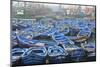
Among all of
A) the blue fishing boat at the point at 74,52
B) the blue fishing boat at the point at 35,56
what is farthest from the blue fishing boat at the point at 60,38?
the blue fishing boat at the point at 35,56

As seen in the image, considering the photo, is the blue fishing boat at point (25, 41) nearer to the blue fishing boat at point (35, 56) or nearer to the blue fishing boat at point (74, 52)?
the blue fishing boat at point (35, 56)

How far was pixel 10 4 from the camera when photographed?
7.03 ft

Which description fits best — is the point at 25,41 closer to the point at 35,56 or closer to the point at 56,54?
the point at 35,56

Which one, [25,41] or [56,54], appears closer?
[25,41]

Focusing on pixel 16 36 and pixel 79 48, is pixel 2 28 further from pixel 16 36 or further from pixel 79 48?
pixel 79 48

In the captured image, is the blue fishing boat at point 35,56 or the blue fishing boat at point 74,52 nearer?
the blue fishing boat at point 35,56

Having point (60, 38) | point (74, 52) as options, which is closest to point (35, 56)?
point (60, 38)

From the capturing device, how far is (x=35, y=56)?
2.24m

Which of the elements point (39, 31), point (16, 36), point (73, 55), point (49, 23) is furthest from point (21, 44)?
point (73, 55)

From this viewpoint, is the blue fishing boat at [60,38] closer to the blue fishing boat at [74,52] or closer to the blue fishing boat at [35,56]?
the blue fishing boat at [74,52]

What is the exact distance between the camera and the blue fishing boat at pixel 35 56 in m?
2.21

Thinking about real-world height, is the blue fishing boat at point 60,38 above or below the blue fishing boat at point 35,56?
above

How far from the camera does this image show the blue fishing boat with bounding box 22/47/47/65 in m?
2.21

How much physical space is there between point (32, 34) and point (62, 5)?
0.51 m
